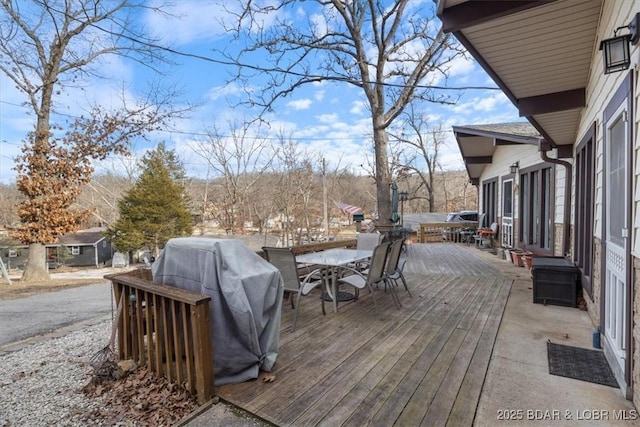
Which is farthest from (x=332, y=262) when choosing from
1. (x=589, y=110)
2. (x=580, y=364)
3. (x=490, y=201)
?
(x=490, y=201)

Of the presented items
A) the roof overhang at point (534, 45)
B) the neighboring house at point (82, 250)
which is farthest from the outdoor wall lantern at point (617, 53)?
the neighboring house at point (82, 250)

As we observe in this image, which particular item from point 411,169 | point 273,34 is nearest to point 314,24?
point 273,34

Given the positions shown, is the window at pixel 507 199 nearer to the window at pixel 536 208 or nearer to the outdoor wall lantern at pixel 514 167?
the outdoor wall lantern at pixel 514 167

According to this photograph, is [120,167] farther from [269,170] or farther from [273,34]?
[273,34]

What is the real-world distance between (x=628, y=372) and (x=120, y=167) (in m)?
25.8

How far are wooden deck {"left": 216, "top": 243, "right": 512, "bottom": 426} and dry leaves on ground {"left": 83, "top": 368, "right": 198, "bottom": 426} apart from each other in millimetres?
259

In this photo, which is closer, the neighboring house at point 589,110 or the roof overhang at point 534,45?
the neighboring house at point 589,110

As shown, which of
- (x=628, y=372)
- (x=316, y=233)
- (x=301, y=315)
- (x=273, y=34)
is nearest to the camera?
(x=628, y=372)

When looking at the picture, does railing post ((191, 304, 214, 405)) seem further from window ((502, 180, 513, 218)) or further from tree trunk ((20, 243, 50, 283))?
tree trunk ((20, 243, 50, 283))

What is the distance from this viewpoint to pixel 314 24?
32.9 feet

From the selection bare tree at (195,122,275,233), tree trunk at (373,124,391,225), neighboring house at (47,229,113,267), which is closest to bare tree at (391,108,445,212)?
bare tree at (195,122,275,233)

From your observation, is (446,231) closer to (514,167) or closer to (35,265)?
(514,167)

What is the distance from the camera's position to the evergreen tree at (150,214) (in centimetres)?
1991

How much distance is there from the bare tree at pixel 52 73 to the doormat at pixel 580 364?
11.4 metres
